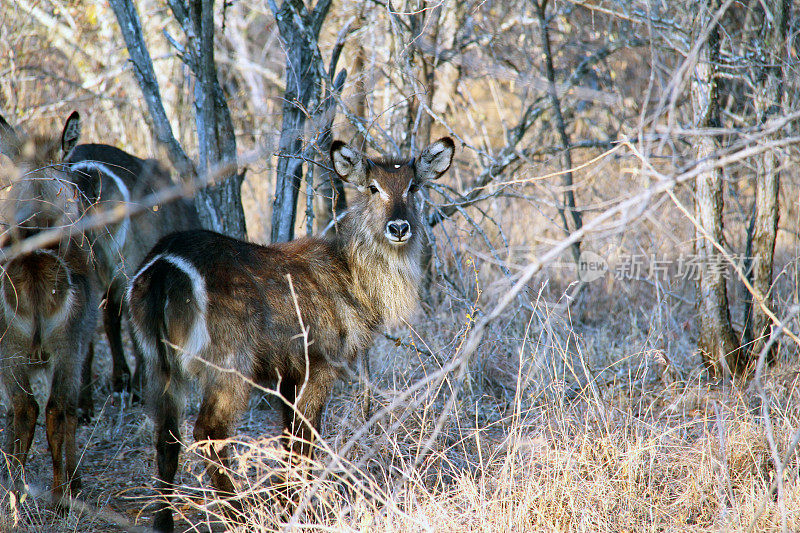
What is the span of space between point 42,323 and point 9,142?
114 centimetres

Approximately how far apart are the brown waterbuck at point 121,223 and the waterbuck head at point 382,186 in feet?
6.13

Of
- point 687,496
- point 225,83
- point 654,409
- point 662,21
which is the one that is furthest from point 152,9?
point 687,496

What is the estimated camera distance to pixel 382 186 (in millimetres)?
4176

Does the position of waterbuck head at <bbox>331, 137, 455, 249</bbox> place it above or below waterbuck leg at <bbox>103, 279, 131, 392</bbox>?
above

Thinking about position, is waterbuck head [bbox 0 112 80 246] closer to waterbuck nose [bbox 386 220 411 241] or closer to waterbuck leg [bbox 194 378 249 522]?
waterbuck leg [bbox 194 378 249 522]

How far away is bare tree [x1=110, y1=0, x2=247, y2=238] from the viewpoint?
486cm

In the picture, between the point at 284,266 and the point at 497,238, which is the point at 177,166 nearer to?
the point at 284,266

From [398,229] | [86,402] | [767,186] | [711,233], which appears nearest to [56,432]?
[86,402]

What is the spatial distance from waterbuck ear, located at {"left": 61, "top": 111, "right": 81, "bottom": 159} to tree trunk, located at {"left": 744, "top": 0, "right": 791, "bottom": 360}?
14.9 ft

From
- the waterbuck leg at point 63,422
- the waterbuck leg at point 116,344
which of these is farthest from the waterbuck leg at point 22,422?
the waterbuck leg at point 116,344

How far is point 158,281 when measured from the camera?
3.48 meters

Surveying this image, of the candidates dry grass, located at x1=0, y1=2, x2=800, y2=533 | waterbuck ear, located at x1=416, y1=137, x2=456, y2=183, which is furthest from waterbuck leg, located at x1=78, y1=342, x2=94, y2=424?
waterbuck ear, located at x1=416, y1=137, x2=456, y2=183

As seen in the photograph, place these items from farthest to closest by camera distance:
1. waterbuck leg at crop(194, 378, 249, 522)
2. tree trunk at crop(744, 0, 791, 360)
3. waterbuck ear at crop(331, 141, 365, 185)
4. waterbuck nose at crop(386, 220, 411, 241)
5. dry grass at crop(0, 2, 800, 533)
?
1. tree trunk at crop(744, 0, 791, 360)
2. waterbuck ear at crop(331, 141, 365, 185)
3. waterbuck nose at crop(386, 220, 411, 241)
4. waterbuck leg at crop(194, 378, 249, 522)
5. dry grass at crop(0, 2, 800, 533)

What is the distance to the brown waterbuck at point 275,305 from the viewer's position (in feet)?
11.3
